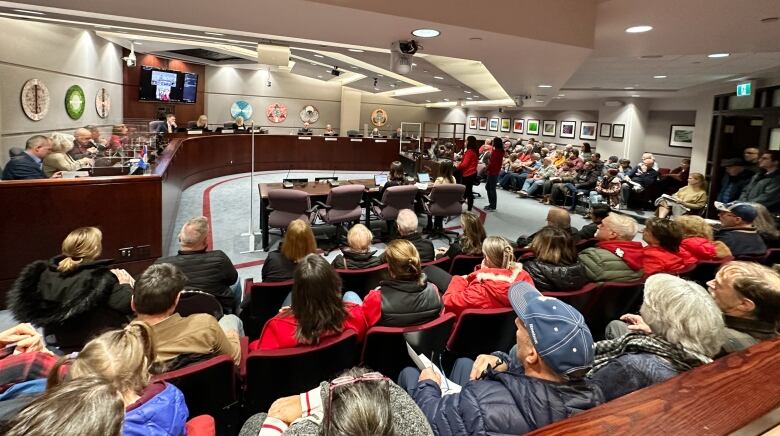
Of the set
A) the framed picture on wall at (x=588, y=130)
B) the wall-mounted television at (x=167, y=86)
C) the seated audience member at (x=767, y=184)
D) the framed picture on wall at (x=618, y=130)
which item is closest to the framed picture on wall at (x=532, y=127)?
the framed picture on wall at (x=588, y=130)

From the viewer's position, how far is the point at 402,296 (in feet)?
7.49

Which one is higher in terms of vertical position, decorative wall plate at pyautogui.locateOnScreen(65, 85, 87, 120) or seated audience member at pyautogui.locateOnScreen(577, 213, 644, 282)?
decorative wall plate at pyautogui.locateOnScreen(65, 85, 87, 120)

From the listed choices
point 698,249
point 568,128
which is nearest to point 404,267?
point 698,249

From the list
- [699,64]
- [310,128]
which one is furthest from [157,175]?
[310,128]

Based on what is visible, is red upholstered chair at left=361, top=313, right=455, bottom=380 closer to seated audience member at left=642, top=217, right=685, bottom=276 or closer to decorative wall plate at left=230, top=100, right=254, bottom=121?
seated audience member at left=642, top=217, right=685, bottom=276

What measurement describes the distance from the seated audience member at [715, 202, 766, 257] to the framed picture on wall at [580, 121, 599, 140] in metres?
10.7

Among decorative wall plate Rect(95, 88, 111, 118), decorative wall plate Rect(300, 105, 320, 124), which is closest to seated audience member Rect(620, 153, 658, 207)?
decorative wall plate Rect(95, 88, 111, 118)

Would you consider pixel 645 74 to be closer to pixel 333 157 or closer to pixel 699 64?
pixel 699 64

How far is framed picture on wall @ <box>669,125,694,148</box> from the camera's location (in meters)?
11.0

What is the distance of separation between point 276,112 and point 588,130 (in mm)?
10894

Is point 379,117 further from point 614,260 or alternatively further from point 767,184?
point 614,260

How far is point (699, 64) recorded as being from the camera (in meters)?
6.21

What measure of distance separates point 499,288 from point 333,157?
11676mm

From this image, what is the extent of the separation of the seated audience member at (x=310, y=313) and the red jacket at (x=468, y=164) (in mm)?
6447
